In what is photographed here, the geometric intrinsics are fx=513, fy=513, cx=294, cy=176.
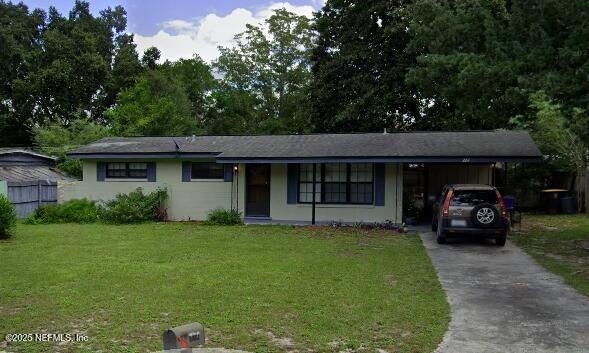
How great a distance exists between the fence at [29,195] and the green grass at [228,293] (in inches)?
290

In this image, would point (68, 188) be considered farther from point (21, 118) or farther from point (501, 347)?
point (21, 118)

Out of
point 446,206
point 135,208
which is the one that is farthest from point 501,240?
point 135,208

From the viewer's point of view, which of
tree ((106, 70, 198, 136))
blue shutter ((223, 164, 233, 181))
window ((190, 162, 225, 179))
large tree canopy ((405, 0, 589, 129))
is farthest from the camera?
tree ((106, 70, 198, 136))

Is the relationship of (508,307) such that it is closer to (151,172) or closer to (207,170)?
(207,170)

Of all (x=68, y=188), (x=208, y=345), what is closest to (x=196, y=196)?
(x=68, y=188)

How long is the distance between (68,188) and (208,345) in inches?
679

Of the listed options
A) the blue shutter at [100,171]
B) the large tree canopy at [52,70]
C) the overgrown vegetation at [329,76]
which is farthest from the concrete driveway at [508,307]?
the large tree canopy at [52,70]

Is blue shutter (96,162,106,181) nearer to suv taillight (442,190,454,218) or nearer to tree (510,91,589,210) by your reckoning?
suv taillight (442,190,454,218)

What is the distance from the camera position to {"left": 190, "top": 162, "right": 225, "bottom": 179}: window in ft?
62.9

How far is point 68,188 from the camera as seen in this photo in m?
20.6

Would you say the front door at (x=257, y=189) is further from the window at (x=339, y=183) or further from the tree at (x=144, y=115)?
the tree at (x=144, y=115)

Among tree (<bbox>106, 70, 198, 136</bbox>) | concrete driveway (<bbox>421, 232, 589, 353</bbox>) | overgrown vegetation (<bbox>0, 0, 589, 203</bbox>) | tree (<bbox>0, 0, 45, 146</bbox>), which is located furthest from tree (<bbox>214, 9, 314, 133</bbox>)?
concrete driveway (<bbox>421, 232, 589, 353</bbox>)

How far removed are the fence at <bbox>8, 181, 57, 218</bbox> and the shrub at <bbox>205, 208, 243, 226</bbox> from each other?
8029 millimetres

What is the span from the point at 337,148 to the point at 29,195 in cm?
1278
